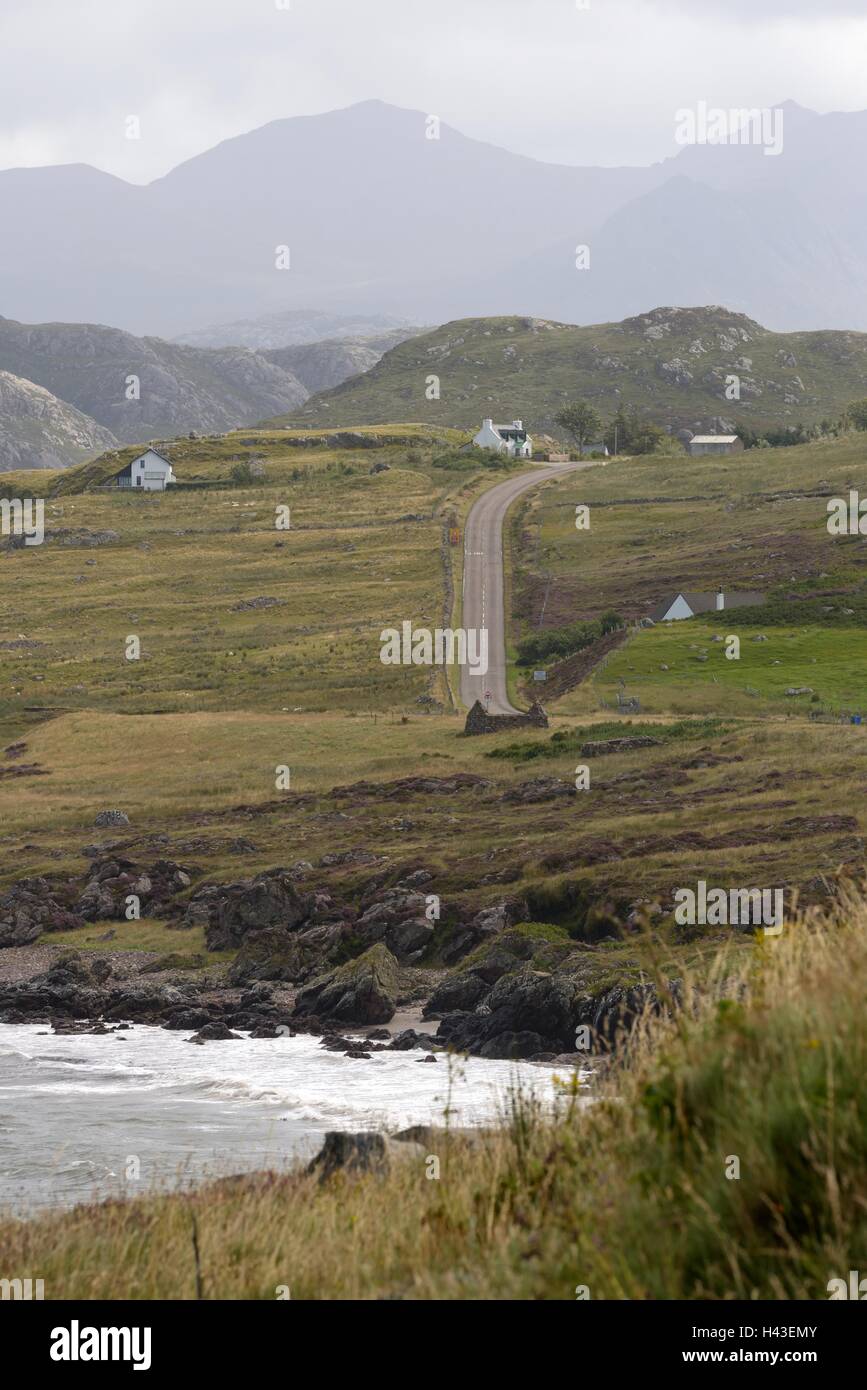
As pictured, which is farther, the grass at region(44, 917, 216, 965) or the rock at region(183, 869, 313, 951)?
the grass at region(44, 917, 216, 965)

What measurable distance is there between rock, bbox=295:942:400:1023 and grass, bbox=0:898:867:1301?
109 ft

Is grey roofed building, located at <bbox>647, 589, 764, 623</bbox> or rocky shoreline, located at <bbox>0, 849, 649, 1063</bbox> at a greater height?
grey roofed building, located at <bbox>647, 589, 764, 623</bbox>

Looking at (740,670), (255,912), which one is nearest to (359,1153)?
(255,912)

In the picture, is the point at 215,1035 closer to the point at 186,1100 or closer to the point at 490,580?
the point at 186,1100

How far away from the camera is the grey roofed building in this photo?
109625mm

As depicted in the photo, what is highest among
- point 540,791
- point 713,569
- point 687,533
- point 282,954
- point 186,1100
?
point 687,533

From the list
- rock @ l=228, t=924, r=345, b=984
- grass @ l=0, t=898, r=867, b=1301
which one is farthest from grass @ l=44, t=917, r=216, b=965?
grass @ l=0, t=898, r=867, b=1301

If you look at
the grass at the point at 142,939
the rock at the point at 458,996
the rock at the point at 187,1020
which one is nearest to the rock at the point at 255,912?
the grass at the point at 142,939

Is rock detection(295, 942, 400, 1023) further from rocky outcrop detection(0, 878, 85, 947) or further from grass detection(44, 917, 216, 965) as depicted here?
rocky outcrop detection(0, 878, 85, 947)

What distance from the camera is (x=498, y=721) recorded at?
82938 millimetres

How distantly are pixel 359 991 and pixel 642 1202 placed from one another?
3716cm
